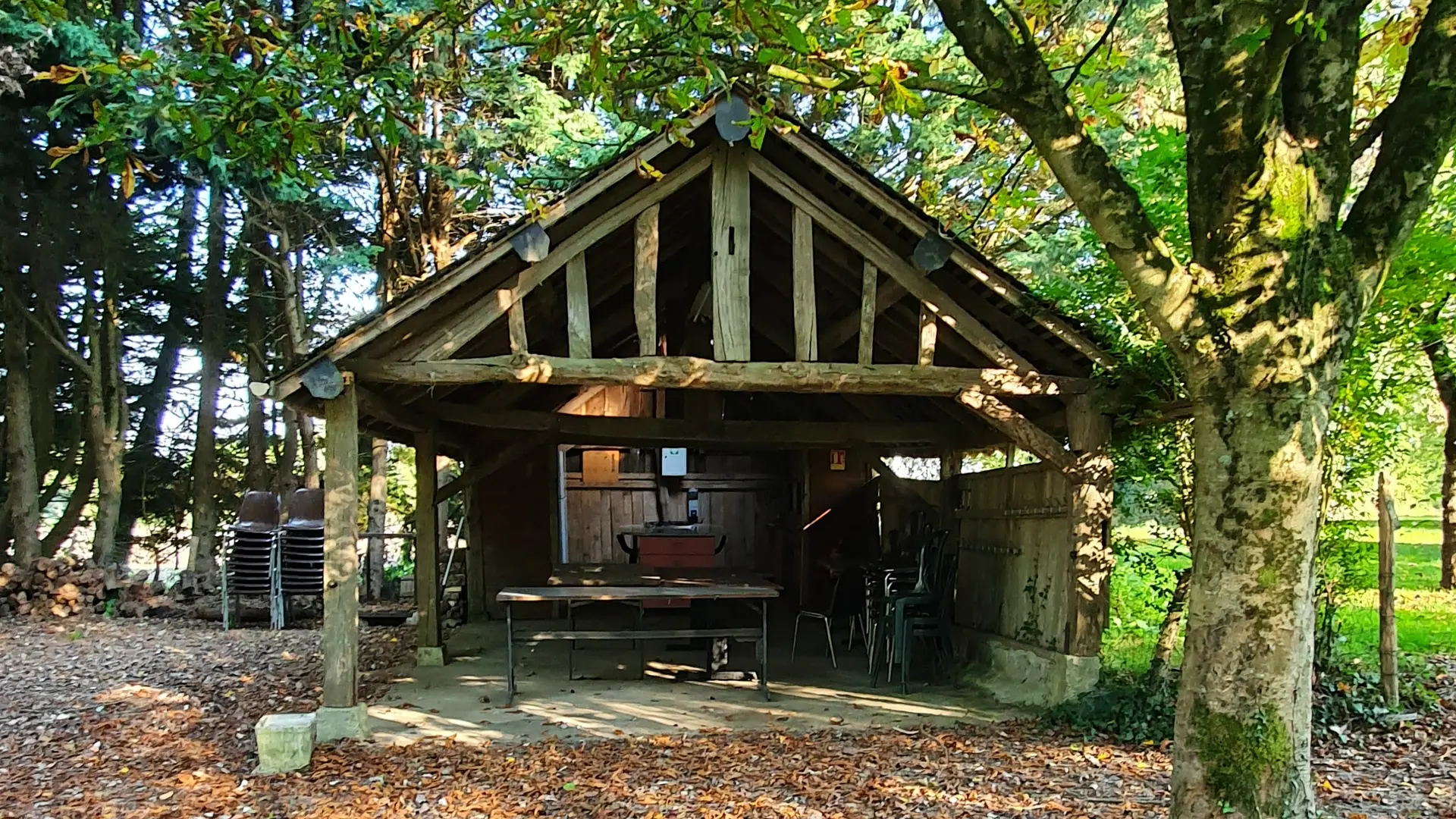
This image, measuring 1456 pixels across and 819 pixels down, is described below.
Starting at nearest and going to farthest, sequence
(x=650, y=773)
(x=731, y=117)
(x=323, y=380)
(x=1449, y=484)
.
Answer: (x=650, y=773), (x=323, y=380), (x=731, y=117), (x=1449, y=484)

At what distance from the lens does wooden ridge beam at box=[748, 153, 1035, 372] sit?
619 centimetres

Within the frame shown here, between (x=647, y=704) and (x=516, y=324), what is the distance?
2820 millimetres

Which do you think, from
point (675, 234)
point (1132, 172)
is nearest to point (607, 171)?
point (675, 234)

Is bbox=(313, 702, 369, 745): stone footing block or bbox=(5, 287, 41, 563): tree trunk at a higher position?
bbox=(5, 287, 41, 563): tree trunk

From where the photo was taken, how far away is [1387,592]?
569 cm

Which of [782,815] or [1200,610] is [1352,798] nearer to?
[1200,610]

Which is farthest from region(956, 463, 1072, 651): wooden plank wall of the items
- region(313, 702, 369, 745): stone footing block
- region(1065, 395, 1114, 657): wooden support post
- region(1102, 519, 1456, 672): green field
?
region(313, 702, 369, 745): stone footing block

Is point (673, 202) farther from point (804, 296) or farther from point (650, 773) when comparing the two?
point (650, 773)

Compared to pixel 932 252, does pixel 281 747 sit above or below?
below

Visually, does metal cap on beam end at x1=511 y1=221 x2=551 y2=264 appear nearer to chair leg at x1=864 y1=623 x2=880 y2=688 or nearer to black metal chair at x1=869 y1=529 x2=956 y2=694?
black metal chair at x1=869 y1=529 x2=956 y2=694

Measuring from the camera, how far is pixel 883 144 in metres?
11.3

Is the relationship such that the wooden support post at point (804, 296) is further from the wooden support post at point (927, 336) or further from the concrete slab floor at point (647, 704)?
the concrete slab floor at point (647, 704)

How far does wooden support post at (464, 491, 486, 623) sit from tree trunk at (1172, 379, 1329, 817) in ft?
29.2

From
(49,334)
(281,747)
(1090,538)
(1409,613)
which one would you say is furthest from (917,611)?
(49,334)
